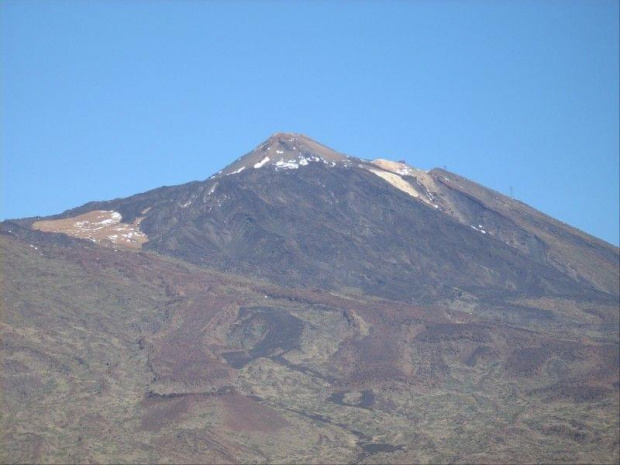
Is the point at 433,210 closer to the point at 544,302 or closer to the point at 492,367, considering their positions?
the point at 544,302

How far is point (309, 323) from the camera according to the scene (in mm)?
123625

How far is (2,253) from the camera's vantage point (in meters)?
125

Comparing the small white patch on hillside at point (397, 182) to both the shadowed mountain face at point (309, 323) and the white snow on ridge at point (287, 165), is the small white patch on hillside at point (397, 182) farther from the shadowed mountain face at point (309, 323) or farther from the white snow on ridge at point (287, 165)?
the white snow on ridge at point (287, 165)

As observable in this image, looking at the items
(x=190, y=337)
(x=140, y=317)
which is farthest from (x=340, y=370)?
(x=140, y=317)

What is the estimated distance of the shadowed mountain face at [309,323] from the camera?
86250 mm

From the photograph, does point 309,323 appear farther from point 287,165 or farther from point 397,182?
point 287,165

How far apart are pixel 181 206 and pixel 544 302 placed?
60.7m

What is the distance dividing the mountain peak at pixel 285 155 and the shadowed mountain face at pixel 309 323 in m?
0.56

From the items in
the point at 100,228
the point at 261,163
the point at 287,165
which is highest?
the point at 287,165

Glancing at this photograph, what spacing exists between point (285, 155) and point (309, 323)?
73565 mm

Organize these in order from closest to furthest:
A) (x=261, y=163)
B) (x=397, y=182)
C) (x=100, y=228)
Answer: (x=100, y=228), (x=397, y=182), (x=261, y=163)

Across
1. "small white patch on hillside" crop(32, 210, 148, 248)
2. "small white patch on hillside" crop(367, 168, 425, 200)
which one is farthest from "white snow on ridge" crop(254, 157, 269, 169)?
"small white patch on hillside" crop(32, 210, 148, 248)

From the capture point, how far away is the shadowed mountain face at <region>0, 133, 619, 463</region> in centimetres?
8625

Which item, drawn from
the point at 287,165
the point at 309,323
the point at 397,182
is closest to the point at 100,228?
the point at 287,165
